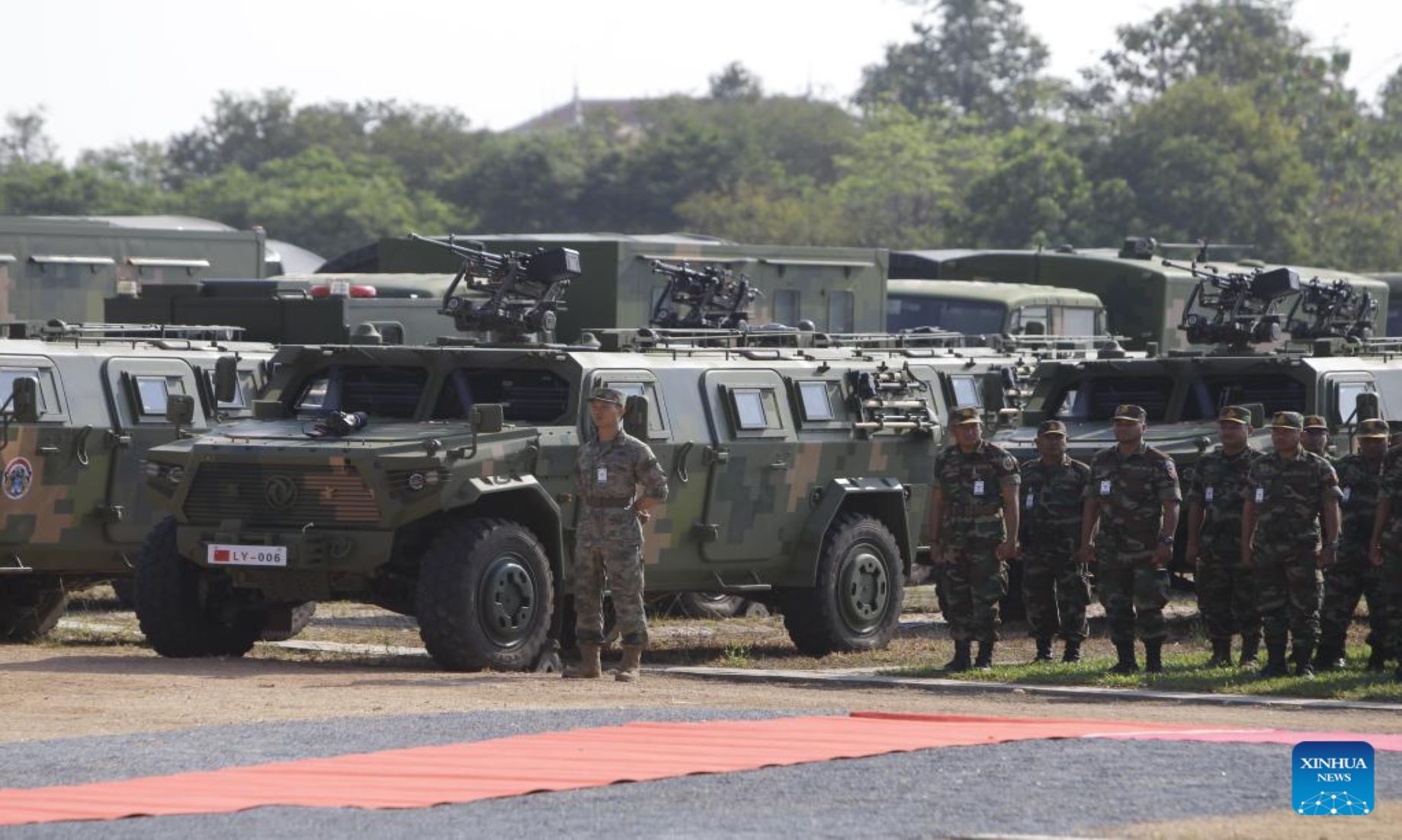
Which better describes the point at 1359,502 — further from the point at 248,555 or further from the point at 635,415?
the point at 248,555

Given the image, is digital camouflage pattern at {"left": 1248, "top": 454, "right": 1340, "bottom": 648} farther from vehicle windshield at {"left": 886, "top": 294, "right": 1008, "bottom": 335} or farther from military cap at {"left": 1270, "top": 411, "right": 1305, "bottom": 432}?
vehicle windshield at {"left": 886, "top": 294, "right": 1008, "bottom": 335}

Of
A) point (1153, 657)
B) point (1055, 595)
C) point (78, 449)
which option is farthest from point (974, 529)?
point (78, 449)

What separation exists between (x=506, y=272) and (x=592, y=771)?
680cm

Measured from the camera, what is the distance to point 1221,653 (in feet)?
49.9

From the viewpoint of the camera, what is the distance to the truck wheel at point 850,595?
53.5ft

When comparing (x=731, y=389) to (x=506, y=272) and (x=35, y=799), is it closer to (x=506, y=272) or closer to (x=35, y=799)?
(x=506, y=272)

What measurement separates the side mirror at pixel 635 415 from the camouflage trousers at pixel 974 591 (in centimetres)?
191

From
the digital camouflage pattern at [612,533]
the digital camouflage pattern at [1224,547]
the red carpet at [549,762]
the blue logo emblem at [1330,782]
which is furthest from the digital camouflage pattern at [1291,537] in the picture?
the blue logo emblem at [1330,782]

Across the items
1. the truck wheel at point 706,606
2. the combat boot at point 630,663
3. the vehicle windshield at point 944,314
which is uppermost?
the vehicle windshield at point 944,314

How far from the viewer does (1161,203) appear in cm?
5809

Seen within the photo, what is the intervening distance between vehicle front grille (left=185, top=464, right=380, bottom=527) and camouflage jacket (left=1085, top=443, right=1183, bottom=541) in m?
4.03

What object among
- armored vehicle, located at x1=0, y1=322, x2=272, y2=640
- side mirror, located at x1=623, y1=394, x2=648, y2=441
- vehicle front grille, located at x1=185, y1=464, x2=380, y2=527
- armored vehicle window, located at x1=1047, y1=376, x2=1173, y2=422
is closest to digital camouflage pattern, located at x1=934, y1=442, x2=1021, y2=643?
side mirror, located at x1=623, y1=394, x2=648, y2=441

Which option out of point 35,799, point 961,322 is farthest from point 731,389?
point 961,322

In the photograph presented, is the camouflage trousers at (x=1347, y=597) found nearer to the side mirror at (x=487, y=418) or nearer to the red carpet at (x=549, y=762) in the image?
the red carpet at (x=549, y=762)
